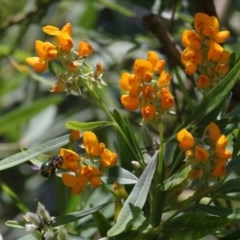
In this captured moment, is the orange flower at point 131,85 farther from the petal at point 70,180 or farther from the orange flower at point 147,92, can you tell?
the petal at point 70,180

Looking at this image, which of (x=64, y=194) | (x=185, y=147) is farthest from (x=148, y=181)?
(x=64, y=194)

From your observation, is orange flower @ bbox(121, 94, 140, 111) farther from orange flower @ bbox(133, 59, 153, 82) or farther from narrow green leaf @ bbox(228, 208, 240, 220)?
narrow green leaf @ bbox(228, 208, 240, 220)

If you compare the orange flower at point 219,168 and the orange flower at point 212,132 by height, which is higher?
the orange flower at point 212,132

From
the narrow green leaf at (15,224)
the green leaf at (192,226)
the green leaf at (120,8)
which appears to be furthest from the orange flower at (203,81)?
the green leaf at (120,8)

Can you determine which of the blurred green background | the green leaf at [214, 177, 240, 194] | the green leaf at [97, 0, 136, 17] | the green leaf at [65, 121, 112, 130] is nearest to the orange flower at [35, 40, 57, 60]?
the green leaf at [65, 121, 112, 130]

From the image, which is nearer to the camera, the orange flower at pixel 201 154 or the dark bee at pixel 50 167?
the orange flower at pixel 201 154

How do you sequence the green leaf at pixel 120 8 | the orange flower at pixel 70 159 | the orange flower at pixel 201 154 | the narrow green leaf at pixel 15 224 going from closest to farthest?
the orange flower at pixel 201 154 < the orange flower at pixel 70 159 < the narrow green leaf at pixel 15 224 < the green leaf at pixel 120 8

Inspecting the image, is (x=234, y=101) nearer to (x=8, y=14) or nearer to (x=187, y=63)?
(x=187, y=63)

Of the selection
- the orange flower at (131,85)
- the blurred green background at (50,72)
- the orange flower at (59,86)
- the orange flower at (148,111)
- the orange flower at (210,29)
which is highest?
the orange flower at (210,29)

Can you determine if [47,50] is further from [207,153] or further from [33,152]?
[207,153]
